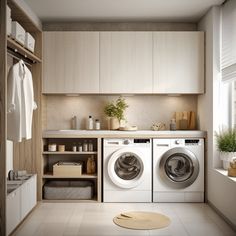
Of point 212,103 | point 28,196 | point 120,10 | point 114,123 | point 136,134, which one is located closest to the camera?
point 28,196

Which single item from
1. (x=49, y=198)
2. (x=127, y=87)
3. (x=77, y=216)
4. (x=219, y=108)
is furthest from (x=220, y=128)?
(x=49, y=198)

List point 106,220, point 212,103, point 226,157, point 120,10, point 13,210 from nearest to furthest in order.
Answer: point 13,210, point 106,220, point 226,157, point 212,103, point 120,10

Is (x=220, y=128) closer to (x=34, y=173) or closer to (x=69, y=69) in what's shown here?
(x=69, y=69)

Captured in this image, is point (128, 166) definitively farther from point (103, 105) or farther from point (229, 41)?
point (229, 41)

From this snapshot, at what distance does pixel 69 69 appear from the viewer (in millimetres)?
5121

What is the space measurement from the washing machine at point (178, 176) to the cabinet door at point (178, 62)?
2.48ft

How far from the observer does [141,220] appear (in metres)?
4.08

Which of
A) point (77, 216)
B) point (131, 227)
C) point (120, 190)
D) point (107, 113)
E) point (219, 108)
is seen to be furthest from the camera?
point (107, 113)

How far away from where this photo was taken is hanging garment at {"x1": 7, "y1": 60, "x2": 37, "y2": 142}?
3.75 metres

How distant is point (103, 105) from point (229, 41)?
2062 millimetres

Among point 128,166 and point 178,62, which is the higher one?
point 178,62

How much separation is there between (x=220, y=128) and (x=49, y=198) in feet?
8.16

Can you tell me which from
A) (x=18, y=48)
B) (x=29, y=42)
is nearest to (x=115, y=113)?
(x=29, y=42)

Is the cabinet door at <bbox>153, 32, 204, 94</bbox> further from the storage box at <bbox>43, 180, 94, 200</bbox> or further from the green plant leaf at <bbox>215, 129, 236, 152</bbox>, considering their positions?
the storage box at <bbox>43, 180, 94, 200</bbox>
